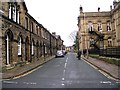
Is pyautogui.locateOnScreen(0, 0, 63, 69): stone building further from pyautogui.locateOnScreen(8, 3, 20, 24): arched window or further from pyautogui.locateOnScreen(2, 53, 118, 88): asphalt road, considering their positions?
pyautogui.locateOnScreen(2, 53, 118, 88): asphalt road

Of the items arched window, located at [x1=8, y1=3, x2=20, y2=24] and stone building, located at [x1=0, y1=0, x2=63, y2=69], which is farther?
arched window, located at [x1=8, y1=3, x2=20, y2=24]

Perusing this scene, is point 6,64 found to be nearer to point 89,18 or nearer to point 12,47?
point 12,47

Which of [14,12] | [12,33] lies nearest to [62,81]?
[12,33]

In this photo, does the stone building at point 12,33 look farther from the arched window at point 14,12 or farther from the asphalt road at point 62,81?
the asphalt road at point 62,81

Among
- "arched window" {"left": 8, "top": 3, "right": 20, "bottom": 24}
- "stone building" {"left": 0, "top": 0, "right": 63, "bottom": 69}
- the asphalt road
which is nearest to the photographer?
the asphalt road

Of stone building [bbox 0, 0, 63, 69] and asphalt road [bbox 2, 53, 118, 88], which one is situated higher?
stone building [bbox 0, 0, 63, 69]

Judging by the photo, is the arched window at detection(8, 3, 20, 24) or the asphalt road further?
the arched window at detection(8, 3, 20, 24)

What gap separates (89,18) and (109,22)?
5.71m

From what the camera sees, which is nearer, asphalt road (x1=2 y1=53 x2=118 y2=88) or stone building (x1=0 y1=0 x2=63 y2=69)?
asphalt road (x1=2 y1=53 x2=118 y2=88)

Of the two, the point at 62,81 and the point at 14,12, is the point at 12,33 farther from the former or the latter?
the point at 62,81

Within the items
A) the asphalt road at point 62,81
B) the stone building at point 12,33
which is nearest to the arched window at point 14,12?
the stone building at point 12,33

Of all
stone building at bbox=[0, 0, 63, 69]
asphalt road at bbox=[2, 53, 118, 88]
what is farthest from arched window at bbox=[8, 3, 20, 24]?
asphalt road at bbox=[2, 53, 118, 88]

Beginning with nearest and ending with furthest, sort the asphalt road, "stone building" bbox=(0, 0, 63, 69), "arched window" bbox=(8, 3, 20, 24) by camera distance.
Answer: the asphalt road → "stone building" bbox=(0, 0, 63, 69) → "arched window" bbox=(8, 3, 20, 24)

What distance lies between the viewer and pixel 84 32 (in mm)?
79375
